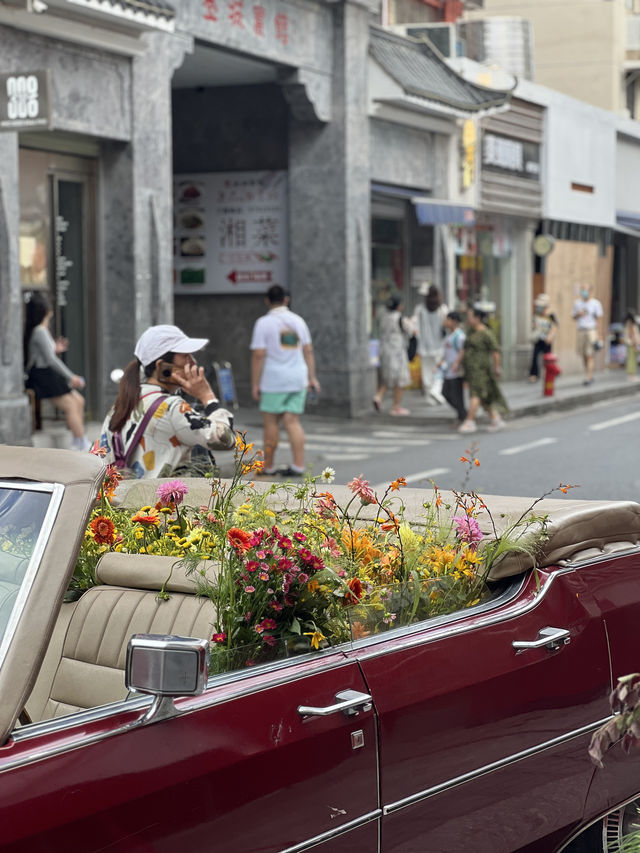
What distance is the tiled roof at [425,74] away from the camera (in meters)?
20.7

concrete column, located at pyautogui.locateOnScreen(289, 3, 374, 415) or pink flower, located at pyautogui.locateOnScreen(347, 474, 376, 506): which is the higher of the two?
concrete column, located at pyautogui.locateOnScreen(289, 3, 374, 415)

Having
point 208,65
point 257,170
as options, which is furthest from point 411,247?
point 208,65

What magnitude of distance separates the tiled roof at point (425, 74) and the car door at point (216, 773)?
725 inches

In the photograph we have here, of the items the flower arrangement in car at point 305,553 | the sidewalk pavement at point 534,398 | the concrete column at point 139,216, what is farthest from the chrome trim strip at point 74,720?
the sidewalk pavement at point 534,398

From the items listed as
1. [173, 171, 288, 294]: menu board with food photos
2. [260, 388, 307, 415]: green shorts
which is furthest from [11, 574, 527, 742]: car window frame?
[173, 171, 288, 294]: menu board with food photos

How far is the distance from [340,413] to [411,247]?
17.1 ft

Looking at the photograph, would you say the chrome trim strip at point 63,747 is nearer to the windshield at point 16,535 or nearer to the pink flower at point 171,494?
the windshield at point 16,535

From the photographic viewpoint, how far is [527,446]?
51.4 ft

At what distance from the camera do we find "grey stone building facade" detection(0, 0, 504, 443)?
14.3 m

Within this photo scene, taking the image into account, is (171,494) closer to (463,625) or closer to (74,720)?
(463,625)

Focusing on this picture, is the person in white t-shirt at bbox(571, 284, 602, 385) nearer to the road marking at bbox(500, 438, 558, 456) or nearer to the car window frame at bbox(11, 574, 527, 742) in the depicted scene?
the road marking at bbox(500, 438, 558, 456)

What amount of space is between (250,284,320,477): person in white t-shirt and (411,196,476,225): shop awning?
32.4 feet

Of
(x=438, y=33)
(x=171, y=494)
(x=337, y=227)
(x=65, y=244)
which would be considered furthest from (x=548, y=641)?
(x=438, y=33)

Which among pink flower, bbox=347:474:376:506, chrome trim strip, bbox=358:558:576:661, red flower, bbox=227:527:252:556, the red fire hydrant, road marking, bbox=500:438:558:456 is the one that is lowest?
road marking, bbox=500:438:558:456
